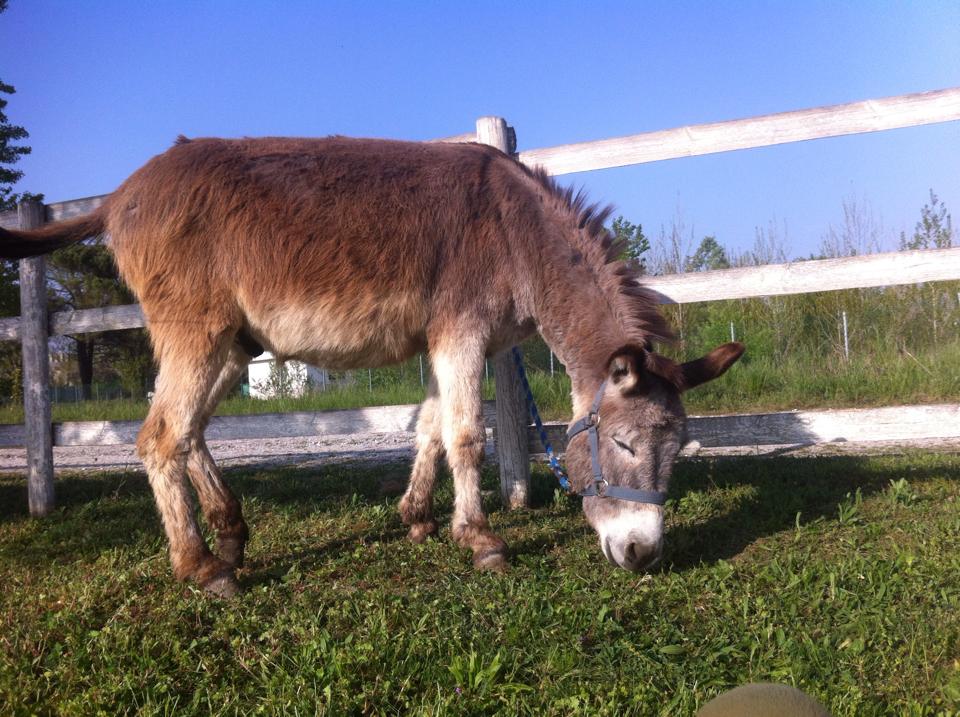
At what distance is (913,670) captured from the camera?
2549 millimetres

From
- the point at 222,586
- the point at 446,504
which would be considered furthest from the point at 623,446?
the point at 222,586

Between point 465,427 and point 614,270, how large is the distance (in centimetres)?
125

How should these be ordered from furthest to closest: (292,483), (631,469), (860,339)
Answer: (860,339) → (292,483) → (631,469)

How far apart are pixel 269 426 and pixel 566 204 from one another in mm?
2979

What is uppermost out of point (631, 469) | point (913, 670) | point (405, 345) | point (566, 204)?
point (566, 204)

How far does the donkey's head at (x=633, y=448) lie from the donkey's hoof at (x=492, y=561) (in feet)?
1.69

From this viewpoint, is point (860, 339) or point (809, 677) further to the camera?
point (860, 339)

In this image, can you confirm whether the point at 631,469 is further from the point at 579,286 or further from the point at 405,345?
the point at 405,345

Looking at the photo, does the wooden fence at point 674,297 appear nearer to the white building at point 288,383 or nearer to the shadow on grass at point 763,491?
the shadow on grass at point 763,491

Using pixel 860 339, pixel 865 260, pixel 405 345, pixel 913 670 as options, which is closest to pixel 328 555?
pixel 405 345

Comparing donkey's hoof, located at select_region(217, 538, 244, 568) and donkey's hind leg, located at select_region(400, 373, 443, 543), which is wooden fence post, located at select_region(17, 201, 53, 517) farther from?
donkey's hind leg, located at select_region(400, 373, 443, 543)

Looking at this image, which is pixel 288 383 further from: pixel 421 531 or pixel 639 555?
pixel 639 555

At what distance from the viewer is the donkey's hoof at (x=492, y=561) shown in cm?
371

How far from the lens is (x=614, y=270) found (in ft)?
13.5
